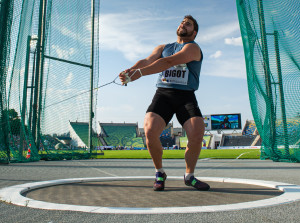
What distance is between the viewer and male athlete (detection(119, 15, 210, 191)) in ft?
9.95

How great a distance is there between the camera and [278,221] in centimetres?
167

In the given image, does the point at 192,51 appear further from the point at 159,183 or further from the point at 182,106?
the point at 159,183

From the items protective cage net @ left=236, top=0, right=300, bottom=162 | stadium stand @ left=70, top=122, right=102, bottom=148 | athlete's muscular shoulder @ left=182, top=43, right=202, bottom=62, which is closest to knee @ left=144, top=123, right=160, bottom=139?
athlete's muscular shoulder @ left=182, top=43, right=202, bottom=62

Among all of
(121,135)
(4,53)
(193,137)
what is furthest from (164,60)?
(121,135)

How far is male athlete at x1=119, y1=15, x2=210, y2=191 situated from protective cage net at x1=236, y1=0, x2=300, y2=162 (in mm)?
5134

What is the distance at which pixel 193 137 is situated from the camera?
9.96 ft

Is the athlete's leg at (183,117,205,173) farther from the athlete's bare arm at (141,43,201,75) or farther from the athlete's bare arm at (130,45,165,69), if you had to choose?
the athlete's bare arm at (130,45,165,69)

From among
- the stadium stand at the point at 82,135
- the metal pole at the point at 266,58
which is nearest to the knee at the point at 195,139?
the metal pole at the point at 266,58

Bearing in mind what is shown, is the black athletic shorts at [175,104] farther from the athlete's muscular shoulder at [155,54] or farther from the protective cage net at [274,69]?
the protective cage net at [274,69]

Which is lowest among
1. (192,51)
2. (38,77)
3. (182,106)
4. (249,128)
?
(182,106)

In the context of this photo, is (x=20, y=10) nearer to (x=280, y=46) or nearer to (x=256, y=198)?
(x=280, y=46)

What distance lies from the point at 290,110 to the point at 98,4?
8468 millimetres

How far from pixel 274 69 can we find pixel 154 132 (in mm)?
5796

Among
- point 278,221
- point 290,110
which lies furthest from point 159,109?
point 290,110
